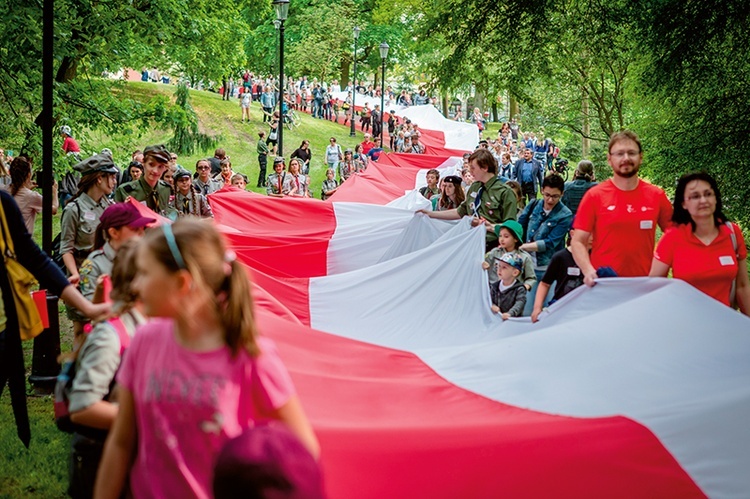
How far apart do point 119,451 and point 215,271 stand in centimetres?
64

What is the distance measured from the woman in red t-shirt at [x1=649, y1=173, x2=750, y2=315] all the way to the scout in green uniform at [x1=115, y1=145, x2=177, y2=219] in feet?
14.9

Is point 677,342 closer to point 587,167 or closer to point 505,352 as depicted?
point 505,352

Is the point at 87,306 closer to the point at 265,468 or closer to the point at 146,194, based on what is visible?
the point at 265,468

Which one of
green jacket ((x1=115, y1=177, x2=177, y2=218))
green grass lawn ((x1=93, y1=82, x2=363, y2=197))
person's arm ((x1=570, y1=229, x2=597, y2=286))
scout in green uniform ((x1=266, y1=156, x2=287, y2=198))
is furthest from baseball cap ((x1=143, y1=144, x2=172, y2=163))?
green grass lawn ((x1=93, y1=82, x2=363, y2=197))

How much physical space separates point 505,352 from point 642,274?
1.44 m

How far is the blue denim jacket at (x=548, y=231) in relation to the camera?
8.76 metres

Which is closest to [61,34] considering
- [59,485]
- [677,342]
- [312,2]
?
[59,485]

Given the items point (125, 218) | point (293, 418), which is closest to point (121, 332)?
point (293, 418)

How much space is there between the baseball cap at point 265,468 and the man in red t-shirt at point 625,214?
446 centimetres

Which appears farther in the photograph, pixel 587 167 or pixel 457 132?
pixel 457 132

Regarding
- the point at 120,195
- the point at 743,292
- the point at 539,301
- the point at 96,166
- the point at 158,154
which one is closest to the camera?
the point at 743,292

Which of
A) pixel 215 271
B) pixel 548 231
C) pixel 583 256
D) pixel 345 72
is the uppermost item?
pixel 345 72

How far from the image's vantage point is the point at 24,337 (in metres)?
4.92

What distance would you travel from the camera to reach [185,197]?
9766 mm
